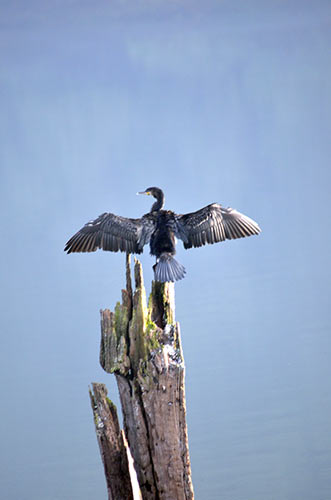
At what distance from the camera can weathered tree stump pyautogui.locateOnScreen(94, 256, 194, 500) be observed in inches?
166

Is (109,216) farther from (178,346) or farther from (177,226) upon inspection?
(178,346)

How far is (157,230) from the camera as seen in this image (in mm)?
5531

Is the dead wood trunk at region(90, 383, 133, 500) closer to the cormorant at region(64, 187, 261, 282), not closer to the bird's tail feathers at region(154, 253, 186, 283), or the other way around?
the bird's tail feathers at region(154, 253, 186, 283)

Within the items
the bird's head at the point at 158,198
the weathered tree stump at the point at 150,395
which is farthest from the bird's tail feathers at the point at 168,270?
the bird's head at the point at 158,198

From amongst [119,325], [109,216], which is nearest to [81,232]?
[109,216]

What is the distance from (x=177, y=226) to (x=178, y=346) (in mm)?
1585

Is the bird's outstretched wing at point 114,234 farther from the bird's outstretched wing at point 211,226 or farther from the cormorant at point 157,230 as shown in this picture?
the bird's outstretched wing at point 211,226

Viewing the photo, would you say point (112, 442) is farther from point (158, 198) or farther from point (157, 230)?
point (158, 198)

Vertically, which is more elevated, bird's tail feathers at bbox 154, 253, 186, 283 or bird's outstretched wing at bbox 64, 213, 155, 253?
bird's outstretched wing at bbox 64, 213, 155, 253

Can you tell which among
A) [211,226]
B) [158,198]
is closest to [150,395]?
[211,226]

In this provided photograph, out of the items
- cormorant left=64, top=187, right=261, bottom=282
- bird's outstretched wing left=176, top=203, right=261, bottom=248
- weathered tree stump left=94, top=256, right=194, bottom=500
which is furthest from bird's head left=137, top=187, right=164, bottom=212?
weathered tree stump left=94, top=256, right=194, bottom=500

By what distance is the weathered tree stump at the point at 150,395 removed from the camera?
4227mm

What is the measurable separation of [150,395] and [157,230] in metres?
1.66

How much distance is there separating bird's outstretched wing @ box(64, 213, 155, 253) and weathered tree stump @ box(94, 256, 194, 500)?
126cm
